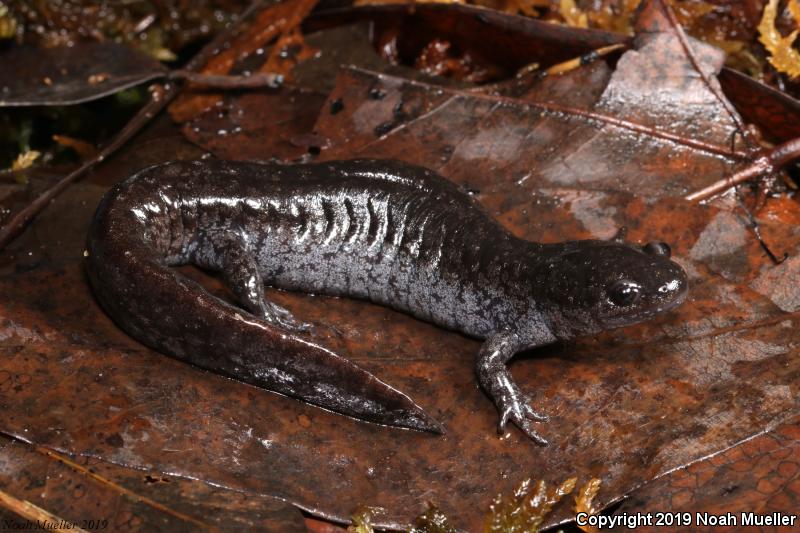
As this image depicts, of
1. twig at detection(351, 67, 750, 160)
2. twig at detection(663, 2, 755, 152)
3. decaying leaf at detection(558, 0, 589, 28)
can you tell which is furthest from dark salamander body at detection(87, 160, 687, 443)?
decaying leaf at detection(558, 0, 589, 28)

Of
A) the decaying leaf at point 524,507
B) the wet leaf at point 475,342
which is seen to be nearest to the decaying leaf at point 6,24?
the wet leaf at point 475,342

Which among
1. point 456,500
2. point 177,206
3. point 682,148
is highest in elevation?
point 682,148

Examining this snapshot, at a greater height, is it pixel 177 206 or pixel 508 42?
pixel 508 42

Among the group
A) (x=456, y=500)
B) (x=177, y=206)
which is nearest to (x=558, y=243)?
(x=456, y=500)

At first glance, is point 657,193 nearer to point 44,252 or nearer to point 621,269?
point 621,269

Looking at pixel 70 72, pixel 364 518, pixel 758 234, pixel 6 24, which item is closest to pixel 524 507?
pixel 364 518

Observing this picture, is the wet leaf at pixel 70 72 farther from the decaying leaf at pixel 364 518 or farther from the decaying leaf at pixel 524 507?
the decaying leaf at pixel 524 507
